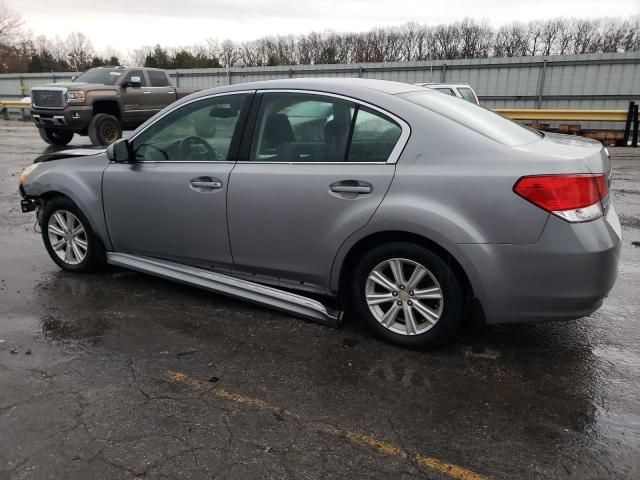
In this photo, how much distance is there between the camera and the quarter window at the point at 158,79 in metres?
15.8

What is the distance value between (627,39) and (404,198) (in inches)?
2162

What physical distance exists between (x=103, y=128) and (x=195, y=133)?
11.7 metres

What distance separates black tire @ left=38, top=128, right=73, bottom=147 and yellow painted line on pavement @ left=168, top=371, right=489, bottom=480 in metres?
14.7

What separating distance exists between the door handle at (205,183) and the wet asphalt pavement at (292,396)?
37.0 inches

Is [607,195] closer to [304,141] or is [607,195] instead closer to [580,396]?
[580,396]

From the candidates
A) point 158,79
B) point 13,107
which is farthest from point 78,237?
point 13,107

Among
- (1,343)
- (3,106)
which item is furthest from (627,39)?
(1,343)

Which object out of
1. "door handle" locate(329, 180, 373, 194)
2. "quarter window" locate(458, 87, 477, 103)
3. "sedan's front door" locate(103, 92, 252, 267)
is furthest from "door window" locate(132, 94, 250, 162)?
"quarter window" locate(458, 87, 477, 103)

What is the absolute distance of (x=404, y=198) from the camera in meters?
3.08

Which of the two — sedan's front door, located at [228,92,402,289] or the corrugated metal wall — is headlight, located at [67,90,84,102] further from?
sedan's front door, located at [228,92,402,289]

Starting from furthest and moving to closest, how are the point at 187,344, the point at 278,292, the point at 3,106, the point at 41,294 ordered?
the point at 3,106 < the point at 41,294 < the point at 278,292 < the point at 187,344

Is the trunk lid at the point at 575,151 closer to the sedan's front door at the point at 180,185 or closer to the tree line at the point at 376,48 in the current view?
the sedan's front door at the point at 180,185

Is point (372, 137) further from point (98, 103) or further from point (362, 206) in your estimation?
point (98, 103)

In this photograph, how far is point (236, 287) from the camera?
382cm
